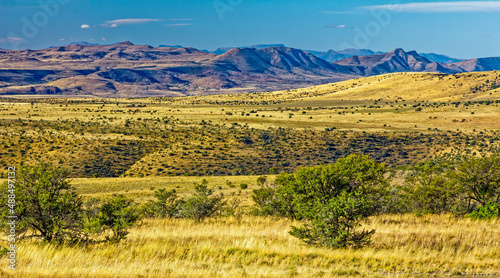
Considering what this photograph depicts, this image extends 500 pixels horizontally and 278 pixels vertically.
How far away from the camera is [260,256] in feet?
36.7

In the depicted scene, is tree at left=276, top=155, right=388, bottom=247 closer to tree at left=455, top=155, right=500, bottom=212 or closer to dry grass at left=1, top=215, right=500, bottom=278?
dry grass at left=1, top=215, right=500, bottom=278

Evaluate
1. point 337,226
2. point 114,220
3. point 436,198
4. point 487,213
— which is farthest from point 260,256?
point 436,198

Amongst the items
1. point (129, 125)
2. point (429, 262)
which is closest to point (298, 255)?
point (429, 262)

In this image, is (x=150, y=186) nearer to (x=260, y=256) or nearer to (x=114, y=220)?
(x=114, y=220)

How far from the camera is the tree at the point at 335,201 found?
12336 mm

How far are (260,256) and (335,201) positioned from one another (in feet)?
9.80

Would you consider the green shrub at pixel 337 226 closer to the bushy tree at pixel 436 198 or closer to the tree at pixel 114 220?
the tree at pixel 114 220

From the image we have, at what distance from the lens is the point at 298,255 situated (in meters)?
11.3

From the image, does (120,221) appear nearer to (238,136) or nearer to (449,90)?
(238,136)

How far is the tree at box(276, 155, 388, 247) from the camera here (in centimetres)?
1234

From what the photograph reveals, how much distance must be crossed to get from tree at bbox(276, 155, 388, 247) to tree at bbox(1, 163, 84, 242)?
266 inches

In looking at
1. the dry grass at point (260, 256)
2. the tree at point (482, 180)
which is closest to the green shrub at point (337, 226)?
the dry grass at point (260, 256)

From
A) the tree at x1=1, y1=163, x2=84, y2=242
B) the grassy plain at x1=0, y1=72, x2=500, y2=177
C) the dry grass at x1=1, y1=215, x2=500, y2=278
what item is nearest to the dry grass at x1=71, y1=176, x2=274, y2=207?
the grassy plain at x1=0, y1=72, x2=500, y2=177

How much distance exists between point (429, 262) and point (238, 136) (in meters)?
80.8
